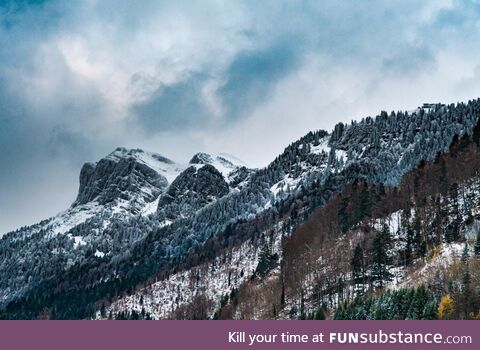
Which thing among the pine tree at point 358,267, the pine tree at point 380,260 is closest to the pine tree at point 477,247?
the pine tree at point 380,260

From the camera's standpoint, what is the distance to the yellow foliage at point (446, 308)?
89312 millimetres

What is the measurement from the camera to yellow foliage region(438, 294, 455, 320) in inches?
3516

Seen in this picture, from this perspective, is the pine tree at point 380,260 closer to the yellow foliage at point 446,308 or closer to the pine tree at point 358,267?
the pine tree at point 358,267

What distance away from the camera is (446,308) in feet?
299
